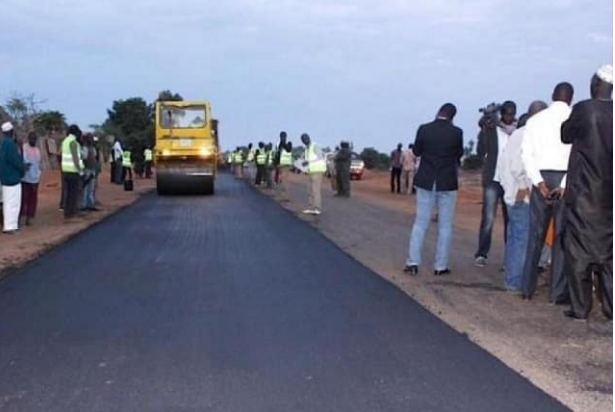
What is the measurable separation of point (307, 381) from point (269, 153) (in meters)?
31.2

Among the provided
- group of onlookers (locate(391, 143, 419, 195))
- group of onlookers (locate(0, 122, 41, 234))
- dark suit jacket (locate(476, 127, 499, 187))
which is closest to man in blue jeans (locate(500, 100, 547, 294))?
dark suit jacket (locate(476, 127, 499, 187))

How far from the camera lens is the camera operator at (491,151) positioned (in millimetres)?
12086

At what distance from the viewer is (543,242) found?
9.93 metres

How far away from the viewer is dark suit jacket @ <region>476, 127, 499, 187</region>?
1218 cm

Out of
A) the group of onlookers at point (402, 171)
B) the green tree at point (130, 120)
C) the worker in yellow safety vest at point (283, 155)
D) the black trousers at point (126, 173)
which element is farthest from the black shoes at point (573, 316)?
the green tree at point (130, 120)

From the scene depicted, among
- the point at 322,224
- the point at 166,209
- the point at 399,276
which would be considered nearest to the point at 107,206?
the point at 166,209

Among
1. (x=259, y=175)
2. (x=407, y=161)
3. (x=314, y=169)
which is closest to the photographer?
(x=314, y=169)

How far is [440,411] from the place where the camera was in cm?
579

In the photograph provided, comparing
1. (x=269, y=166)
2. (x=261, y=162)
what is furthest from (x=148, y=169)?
(x=269, y=166)

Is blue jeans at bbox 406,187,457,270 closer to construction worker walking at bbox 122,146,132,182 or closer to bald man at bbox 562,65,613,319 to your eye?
bald man at bbox 562,65,613,319

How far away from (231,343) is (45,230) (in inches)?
443

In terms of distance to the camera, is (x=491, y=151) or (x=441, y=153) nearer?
(x=441, y=153)

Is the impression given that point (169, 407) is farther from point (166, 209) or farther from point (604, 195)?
point (166, 209)

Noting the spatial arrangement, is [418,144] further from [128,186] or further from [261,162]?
[261,162]
